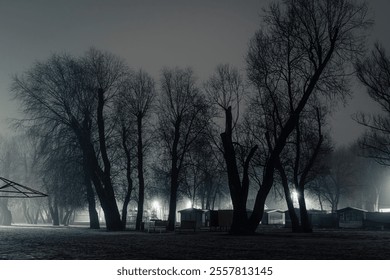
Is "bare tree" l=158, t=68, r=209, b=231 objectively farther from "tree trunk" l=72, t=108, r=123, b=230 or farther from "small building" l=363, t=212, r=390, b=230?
"small building" l=363, t=212, r=390, b=230

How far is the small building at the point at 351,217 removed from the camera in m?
64.1

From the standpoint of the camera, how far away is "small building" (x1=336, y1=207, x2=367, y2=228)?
64.1 meters

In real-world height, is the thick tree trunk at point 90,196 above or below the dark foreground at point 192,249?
above

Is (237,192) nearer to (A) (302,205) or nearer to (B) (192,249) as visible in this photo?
(A) (302,205)

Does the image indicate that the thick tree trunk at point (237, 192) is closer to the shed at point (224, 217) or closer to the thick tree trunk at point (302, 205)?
the thick tree trunk at point (302, 205)

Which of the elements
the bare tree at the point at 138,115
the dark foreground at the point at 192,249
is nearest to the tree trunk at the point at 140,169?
the bare tree at the point at 138,115

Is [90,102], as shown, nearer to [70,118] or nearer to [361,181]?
[70,118]

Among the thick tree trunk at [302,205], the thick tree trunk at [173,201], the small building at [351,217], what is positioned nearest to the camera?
the thick tree trunk at [302,205]

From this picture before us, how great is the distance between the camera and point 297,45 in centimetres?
2612

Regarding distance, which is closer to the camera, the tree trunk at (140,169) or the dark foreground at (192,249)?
the dark foreground at (192,249)

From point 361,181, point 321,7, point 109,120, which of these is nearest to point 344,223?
point 361,181

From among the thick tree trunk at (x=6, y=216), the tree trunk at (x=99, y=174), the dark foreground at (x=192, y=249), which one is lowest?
the dark foreground at (x=192, y=249)
